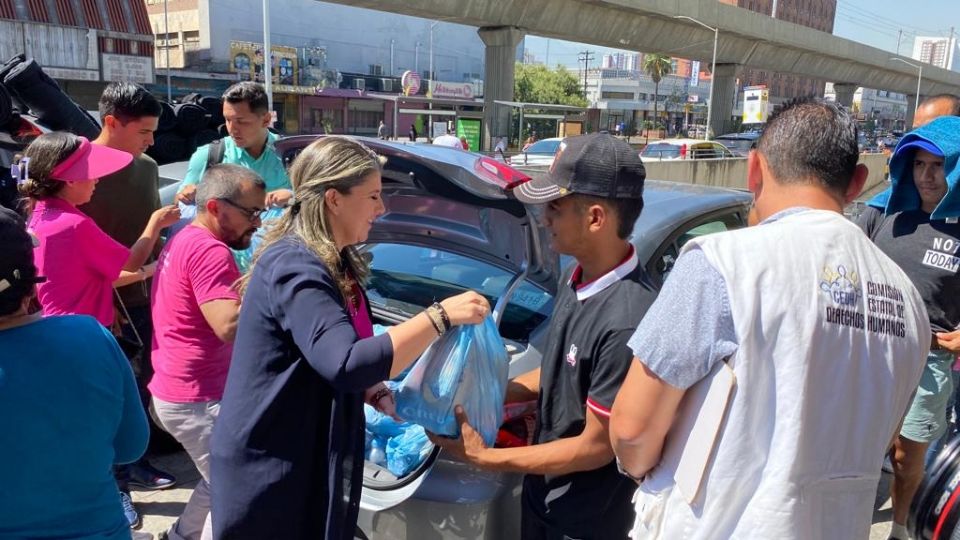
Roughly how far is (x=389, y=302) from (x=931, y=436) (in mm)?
2462

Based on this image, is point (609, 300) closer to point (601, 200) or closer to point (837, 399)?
point (601, 200)

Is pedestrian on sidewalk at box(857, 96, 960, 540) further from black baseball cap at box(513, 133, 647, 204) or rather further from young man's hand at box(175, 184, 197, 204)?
young man's hand at box(175, 184, 197, 204)

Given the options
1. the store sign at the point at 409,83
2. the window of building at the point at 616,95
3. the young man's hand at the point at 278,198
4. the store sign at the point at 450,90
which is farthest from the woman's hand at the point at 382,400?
the window of building at the point at 616,95

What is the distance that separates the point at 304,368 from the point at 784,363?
1109mm

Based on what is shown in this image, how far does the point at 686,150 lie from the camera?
19.5 m

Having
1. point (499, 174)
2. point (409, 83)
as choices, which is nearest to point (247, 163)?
point (499, 174)

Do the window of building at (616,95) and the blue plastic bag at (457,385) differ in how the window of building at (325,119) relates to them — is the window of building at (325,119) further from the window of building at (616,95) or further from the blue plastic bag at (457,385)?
the blue plastic bag at (457,385)

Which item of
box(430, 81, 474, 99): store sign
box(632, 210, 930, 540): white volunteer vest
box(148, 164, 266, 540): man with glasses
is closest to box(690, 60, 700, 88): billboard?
box(430, 81, 474, 99): store sign

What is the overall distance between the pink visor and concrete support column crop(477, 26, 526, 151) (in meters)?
27.5

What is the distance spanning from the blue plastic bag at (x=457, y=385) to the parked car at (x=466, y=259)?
Result: 31cm

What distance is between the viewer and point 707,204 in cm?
334

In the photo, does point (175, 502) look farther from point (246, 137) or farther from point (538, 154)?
point (538, 154)

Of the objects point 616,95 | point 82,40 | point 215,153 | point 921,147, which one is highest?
point 616,95

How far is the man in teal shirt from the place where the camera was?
3.86 m
